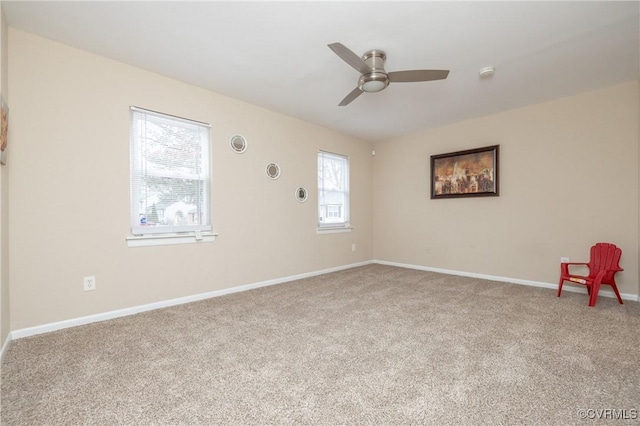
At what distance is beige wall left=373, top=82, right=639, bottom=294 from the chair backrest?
23 centimetres

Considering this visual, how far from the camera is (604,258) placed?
337 centimetres

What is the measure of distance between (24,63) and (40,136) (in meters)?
0.60

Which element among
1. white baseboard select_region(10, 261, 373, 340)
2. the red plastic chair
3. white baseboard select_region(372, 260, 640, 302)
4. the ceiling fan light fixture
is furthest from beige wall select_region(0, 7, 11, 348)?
the red plastic chair

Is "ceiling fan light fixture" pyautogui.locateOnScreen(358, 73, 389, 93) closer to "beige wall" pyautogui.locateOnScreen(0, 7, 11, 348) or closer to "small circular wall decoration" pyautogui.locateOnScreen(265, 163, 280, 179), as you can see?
"small circular wall decoration" pyautogui.locateOnScreen(265, 163, 280, 179)

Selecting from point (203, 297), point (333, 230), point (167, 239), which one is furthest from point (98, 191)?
point (333, 230)

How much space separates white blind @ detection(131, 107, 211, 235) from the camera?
9.95ft

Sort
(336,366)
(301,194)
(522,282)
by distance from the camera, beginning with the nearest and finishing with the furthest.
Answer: (336,366) → (522,282) → (301,194)

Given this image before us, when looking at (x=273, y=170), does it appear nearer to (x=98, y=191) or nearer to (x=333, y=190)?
(x=333, y=190)

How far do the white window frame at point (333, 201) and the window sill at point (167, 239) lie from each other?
195 centimetres

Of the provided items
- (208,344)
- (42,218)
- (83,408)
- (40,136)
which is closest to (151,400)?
(83,408)

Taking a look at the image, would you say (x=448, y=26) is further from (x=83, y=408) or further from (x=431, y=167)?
(x=83, y=408)

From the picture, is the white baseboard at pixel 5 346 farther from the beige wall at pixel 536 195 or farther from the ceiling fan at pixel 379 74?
the beige wall at pixel 536 195

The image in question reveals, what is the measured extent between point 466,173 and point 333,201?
7.37 feet

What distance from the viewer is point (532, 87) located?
3432 mm
